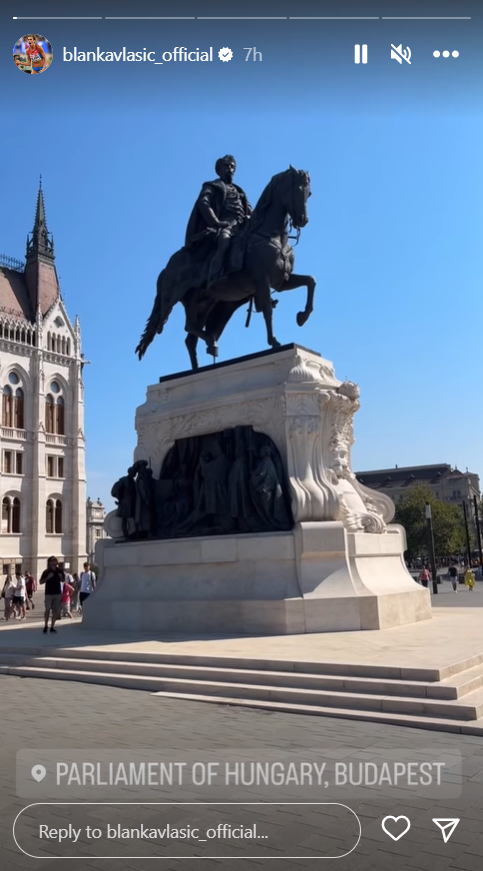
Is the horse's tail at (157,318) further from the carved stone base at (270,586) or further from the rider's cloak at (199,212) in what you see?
the carved stone base at (270,586)

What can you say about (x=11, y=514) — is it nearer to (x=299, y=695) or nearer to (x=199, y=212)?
(x=199, y=212)

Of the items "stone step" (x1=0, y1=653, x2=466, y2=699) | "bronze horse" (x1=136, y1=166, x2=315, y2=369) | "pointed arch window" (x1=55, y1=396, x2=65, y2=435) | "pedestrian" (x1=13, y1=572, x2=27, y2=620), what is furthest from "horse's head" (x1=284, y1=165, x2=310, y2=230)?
"pointed arch window" (x1=55, y1=396, x2=65, y2=435)

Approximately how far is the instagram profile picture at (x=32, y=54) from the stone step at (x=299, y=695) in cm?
637

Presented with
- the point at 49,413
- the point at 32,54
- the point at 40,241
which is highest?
the point at 40,241

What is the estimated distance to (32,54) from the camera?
21.7ft

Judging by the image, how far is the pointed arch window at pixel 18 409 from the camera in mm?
69375

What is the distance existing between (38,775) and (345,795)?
2095 mm

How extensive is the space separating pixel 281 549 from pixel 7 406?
62.1 meters

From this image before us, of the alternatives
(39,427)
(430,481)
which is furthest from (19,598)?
(430,481)

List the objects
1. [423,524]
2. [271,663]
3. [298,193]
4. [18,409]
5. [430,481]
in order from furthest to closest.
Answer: [430,481]
[423,524]
[18,409]
[298,193]
[271,663]

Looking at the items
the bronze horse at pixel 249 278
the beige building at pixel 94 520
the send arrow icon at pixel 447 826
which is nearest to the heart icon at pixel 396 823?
the send arrow icon at pixel 447 826

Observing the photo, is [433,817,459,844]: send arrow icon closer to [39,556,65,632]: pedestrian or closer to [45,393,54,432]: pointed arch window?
[39,556,65,632]: pedestrian

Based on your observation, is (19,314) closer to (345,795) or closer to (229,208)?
(229,208)

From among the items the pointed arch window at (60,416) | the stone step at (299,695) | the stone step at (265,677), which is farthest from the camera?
the pointed arch window at (60,416)
